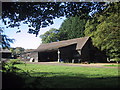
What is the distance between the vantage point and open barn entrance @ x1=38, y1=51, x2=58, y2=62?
44.5 meters

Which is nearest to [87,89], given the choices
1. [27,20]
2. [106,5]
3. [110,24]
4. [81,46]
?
[27,20]

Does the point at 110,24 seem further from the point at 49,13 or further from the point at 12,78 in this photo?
the point at 12,78

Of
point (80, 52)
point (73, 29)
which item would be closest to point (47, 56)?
point (80, 52)

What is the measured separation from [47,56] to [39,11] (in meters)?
35.8

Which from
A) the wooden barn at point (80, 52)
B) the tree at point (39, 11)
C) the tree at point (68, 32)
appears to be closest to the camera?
the tree at point (39, 11)

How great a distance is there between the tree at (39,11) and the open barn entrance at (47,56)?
34.6 meters

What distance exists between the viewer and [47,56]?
45.0m

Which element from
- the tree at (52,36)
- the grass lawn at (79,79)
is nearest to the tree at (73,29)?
the tree at (52,36)

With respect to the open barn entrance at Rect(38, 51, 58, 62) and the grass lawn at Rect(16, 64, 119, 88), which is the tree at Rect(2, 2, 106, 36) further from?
the open barn entrance at Rect(38, 51, 58, 62)

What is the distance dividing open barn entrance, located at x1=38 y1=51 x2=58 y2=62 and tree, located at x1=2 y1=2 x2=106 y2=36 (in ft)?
113

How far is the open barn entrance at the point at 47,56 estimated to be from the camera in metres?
44.5

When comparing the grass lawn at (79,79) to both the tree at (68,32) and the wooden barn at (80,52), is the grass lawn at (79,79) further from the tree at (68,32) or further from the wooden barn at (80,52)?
the tree at (68,32)

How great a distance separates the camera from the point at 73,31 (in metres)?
73.4

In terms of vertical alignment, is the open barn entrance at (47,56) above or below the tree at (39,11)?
below
